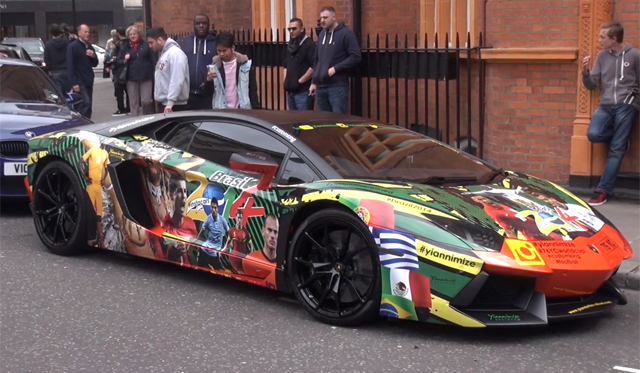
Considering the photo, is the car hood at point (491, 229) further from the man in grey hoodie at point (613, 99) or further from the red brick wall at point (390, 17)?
the red brick wall at point (390, 17)

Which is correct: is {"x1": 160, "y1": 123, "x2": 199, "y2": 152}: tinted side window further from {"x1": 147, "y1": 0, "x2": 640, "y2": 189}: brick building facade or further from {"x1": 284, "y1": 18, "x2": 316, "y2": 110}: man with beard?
{"x1": 284, "y1": 18, "x2": 316, "y2": 110}: man with beard

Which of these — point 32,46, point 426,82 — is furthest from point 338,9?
point 32,46

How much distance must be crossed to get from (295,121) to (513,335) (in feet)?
6.62

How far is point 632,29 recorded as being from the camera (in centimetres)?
888

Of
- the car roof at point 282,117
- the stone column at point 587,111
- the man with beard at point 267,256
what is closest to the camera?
the man with beard at point 267,256

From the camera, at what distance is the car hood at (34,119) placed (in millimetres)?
8859

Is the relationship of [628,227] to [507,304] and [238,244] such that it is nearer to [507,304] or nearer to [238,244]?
[507,304]

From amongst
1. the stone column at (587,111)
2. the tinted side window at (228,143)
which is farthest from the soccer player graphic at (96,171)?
the stone column at (587,111)

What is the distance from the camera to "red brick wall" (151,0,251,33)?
18969mm

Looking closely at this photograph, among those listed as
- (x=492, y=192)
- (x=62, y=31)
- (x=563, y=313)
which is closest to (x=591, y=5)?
(x=492, y=192)

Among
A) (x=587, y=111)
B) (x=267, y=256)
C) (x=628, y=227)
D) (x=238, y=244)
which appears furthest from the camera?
(x=587, y=111)

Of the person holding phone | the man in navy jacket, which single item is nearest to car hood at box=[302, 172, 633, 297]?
the person holding phone

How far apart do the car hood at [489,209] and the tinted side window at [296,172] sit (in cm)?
14

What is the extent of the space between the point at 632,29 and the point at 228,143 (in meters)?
4.64
